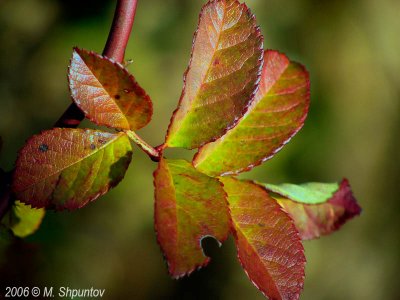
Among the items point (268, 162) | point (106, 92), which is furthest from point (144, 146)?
point (268, 162)

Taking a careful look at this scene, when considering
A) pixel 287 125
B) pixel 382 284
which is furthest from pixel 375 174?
pixel 287 125

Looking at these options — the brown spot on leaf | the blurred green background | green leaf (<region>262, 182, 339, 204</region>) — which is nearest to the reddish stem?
the brown spot on leaf

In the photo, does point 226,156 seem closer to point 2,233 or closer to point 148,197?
point 2,233

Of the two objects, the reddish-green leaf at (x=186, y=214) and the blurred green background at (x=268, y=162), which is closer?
the reddish-green leaf at (x=186, y=214)

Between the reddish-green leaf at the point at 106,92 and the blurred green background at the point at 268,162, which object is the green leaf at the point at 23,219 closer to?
the reddish-green leaf at the point at 106,92

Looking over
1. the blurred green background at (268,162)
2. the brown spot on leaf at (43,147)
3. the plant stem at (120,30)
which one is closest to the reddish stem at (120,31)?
the plant stem at (120,30)

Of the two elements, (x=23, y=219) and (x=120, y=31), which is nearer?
(x=120, y=31)

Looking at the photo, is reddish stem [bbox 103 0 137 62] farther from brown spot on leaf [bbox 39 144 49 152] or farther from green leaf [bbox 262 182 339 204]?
green leaf [bbox 262 182 339 204]

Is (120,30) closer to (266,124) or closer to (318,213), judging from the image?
(266,124)
